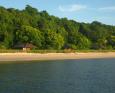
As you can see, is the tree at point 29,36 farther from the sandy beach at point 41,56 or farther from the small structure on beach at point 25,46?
the sandy beach at point 41,56

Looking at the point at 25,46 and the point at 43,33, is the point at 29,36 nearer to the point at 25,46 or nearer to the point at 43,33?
the point at 25,46

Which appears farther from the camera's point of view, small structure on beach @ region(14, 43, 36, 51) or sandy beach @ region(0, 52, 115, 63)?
small structure on beach @ region(14, 43, 36, 51)

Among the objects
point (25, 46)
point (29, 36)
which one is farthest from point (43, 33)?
point (25, 46)

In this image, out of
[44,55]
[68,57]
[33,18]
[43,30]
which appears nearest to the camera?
[44,55]

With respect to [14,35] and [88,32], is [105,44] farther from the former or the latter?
[14,35]

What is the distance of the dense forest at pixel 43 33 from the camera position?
6894 centimetres

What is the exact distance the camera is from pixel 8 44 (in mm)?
69750

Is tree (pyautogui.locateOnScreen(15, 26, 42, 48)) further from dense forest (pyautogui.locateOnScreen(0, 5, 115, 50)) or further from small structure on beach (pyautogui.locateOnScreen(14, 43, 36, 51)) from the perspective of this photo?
small structure on beach (pyautogui.locateOnScreen(14, 43, 36, 51))

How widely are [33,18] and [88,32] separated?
84.6 ft

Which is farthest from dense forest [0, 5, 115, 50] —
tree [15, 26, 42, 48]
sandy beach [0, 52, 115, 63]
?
sandy beach [0, 52, 115, 63]

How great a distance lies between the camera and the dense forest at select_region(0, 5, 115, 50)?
2714 inches

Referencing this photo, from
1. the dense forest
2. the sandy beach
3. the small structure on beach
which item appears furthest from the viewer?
the dense forest

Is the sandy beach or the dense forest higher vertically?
the dense forest

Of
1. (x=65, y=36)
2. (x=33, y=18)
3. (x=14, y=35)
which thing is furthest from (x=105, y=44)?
(x=14, y=35)
